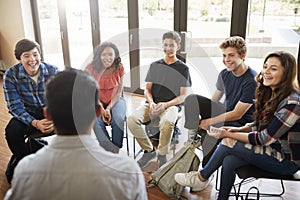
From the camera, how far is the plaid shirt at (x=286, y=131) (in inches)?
60.7

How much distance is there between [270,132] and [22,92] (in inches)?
68.7

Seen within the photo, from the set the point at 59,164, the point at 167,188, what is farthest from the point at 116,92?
the point at 59,164

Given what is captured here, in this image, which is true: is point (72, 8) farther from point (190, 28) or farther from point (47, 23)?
point (190, 28)

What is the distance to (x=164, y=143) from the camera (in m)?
2.30

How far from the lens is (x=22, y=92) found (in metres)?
2.23

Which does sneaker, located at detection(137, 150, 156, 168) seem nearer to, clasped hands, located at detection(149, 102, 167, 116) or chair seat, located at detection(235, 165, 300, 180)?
clasped hands, located at detection(149, 102, 167, 116)

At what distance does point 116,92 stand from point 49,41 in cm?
292

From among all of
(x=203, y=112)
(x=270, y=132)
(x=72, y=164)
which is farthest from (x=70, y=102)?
(x=203, y=112)

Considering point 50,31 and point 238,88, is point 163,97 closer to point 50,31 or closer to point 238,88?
point 238,88

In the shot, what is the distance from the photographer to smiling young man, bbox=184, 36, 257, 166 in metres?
1.98

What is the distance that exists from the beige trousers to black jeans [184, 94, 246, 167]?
0.44ft

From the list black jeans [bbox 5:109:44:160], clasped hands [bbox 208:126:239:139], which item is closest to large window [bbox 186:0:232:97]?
clasped hands [bbox 208:126:239:139]

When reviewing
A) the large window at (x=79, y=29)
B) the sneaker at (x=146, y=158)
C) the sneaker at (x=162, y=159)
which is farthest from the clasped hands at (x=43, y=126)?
the large window at (x=79, y=29)

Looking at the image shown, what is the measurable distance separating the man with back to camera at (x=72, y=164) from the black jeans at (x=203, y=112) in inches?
46.3
